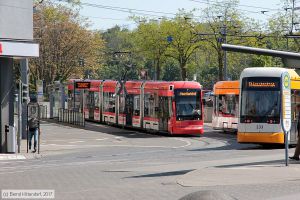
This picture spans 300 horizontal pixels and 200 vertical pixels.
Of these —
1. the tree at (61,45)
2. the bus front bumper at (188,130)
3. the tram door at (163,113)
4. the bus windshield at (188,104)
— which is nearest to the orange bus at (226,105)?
the bus windshield at (188,104)

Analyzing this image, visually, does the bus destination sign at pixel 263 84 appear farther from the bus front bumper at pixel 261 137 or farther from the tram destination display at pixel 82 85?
the tram destination display at pixel 82 85

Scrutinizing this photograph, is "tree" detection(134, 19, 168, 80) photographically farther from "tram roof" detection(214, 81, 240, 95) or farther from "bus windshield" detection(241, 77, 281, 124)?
"bus windshield" detection(241, 77, 281, 124)

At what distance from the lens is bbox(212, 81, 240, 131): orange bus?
3866 cm

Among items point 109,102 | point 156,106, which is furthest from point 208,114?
point 156,106

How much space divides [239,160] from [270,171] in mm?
4289

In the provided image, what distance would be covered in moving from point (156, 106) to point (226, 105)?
4.06 meters

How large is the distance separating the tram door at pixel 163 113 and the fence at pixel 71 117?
9920mm

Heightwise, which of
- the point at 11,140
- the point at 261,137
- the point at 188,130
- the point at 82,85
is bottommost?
the point at 188,130

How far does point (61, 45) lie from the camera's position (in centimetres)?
7425

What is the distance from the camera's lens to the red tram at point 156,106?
38.0 m

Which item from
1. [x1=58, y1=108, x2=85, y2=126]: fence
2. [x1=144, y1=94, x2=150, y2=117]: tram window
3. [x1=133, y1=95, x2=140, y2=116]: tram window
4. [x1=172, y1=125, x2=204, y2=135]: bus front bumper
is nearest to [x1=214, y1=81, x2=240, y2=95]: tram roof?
[x1=172, y1=125, x2=204, y2=135]: bus front bumper

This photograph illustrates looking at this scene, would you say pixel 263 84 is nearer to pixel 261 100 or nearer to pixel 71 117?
pixel 261 100

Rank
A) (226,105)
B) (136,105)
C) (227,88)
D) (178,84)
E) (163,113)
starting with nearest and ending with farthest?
(178,84) < (163,113) < (227,88) < (226,105) < (136,105)

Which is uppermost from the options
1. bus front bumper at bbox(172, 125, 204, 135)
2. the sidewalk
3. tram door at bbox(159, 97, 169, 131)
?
tram door at bbox(159, 97, 169, 131)
